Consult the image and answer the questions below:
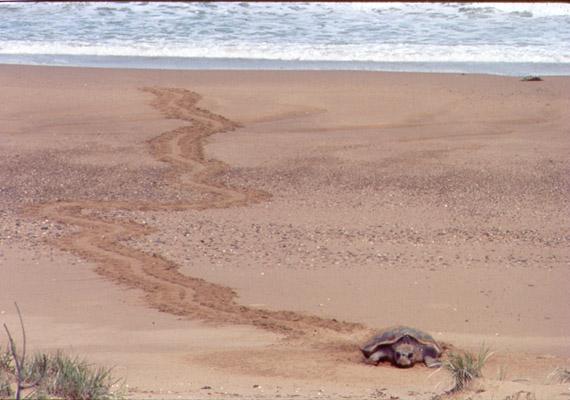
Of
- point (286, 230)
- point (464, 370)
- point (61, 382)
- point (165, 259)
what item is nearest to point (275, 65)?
point (286, 230)

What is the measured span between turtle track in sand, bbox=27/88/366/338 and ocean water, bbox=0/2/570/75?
4653mm

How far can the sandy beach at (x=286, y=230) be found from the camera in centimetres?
557

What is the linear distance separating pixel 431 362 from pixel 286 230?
2369mm

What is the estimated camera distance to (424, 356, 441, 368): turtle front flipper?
5.41 meters

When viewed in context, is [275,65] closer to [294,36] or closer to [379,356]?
[294,36]

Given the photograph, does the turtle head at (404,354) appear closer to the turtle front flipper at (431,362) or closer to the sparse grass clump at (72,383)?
the turtle front flipper at (431,362)

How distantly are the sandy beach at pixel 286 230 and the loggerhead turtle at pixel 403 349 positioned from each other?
72 mm

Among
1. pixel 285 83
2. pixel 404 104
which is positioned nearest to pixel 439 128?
pixel 404 104

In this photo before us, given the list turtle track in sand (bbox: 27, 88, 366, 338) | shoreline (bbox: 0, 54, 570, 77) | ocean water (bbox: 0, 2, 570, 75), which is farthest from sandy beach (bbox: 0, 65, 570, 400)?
ocean water (bbox: 0, 2, 570, 75)

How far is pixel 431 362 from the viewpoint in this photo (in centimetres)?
543

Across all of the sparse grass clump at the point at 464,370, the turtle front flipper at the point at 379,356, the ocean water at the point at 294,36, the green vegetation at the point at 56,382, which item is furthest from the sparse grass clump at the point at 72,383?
the ocean water at the point at 294,36

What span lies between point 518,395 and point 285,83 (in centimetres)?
839

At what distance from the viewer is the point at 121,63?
14.6 meters

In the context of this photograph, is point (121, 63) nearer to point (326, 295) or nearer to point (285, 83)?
point (285, 83)
